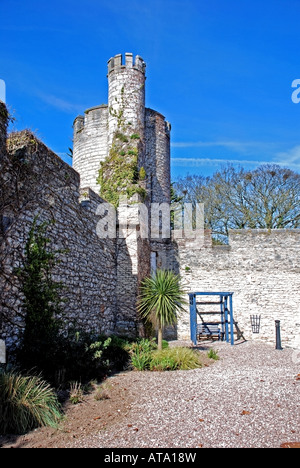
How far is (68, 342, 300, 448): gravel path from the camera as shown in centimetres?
372

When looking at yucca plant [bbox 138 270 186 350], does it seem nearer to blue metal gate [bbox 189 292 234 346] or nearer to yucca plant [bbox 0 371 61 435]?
blue metal gate [bbox 189 292 234 346]

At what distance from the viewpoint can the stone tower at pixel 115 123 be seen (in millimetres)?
13008

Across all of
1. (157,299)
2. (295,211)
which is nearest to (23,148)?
(157,299)

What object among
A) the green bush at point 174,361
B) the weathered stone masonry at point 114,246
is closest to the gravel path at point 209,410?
the green bush at point 174,361

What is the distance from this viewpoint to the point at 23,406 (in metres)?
4.13

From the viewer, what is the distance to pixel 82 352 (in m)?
6.27

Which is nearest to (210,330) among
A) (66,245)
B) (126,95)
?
(66,245)

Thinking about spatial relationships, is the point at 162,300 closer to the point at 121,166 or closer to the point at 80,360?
the point at 80,360

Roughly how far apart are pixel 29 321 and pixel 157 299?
3873mm

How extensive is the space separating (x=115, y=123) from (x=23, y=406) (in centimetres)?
1079

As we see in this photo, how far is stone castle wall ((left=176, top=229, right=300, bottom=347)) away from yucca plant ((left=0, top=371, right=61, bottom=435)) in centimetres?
1013

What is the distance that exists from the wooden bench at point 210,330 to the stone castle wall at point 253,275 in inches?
20.1

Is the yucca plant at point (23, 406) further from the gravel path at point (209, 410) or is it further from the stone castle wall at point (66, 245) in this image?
the stone castle wall at point (66, 245)
